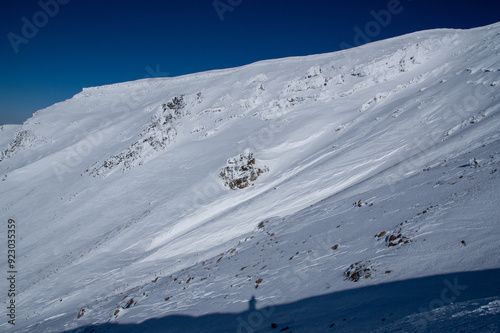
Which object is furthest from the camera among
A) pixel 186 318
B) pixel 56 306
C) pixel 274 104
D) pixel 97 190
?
pixel 274 104

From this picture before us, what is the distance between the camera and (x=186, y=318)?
8836 mm

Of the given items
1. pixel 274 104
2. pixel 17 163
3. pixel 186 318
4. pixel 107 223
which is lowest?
pixel 186 318

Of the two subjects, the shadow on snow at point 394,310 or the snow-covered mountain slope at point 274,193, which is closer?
the shadow on snow at point 394,310

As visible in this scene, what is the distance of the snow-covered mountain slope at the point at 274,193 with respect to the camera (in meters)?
7.66

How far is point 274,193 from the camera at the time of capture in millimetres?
19953

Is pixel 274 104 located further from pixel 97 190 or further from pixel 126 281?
pixel 126 281

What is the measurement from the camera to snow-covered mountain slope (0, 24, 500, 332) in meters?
7.66

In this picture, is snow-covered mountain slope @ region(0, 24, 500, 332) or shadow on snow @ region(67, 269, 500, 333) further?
snow-covered mountain slope @ region(0, 24, 500, 332)

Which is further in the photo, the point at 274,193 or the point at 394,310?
the point at 274,193

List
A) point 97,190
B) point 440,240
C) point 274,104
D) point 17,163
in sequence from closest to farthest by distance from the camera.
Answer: point 440,240 < point 97,190 < point 274,104 < point 17,163

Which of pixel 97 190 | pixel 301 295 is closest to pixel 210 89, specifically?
pixel 97 190

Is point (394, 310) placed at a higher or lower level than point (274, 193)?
lower

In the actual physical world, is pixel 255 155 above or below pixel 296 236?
above

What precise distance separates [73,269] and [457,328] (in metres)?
24.1
